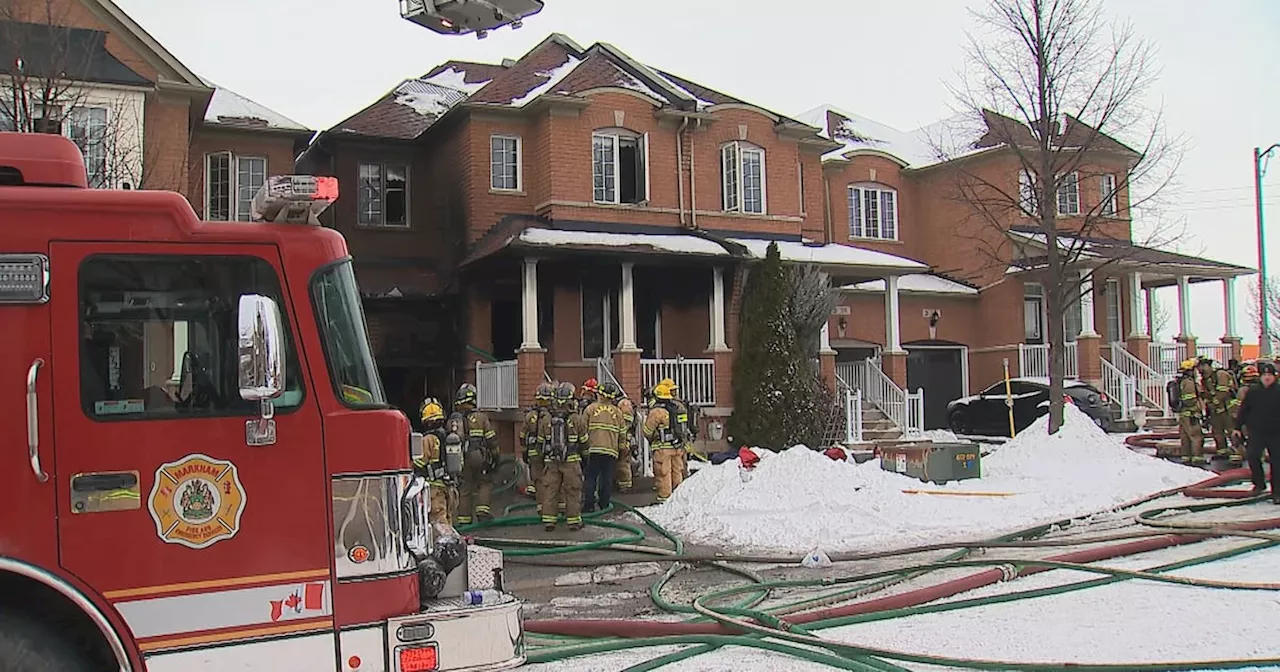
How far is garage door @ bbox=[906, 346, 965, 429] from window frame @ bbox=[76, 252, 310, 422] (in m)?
24.5

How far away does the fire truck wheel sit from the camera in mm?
3957

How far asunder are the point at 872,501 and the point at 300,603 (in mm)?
8944

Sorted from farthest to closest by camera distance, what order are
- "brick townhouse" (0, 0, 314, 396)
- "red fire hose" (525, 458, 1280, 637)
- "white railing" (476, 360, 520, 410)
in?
"white railing" (476, 360, 520, 410)
"brick townhouse" (0, 0, 314, 396)
"red fire hose" (525, 458, 1280, 637)

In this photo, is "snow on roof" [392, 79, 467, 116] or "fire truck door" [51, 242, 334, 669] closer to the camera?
"fire truck door" [51, 242, 334, 669]

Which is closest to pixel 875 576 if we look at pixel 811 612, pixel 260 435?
pixel 811 612

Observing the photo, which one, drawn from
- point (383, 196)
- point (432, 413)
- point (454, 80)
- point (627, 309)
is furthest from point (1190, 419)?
point (454, 80)

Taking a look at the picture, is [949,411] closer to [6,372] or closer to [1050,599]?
[1050,599]

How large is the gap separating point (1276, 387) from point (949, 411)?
39.7 feet

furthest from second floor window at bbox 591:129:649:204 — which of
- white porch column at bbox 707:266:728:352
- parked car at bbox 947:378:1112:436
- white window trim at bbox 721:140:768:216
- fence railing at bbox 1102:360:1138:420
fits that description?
fence railing at bbox 1102:360:1138:420

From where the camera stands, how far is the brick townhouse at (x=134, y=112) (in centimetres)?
1177

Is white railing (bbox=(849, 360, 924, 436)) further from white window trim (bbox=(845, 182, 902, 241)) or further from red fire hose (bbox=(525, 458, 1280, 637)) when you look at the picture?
red fire hose (bbox=(525, 458, 1280, 637))

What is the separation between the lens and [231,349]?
14.4 feet

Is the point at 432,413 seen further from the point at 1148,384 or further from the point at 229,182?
the point at 1148,384

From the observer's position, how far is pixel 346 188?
2195 cm
